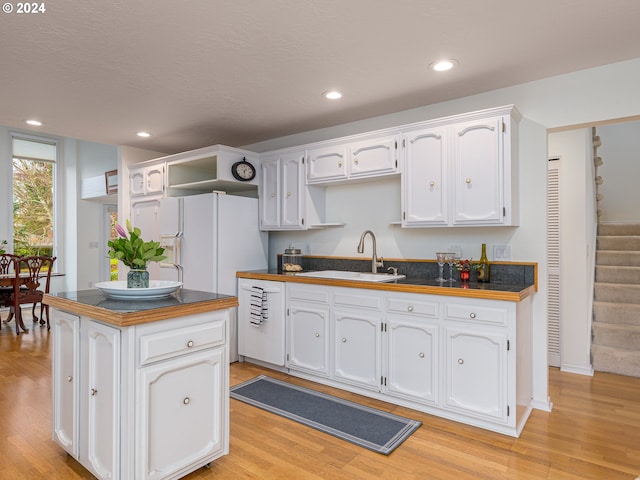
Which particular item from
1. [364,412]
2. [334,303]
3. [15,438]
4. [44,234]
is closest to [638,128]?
[334,303]

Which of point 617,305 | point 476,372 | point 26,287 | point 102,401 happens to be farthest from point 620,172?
point 26,287

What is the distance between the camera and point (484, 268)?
300 centimetres

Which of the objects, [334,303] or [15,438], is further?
[334,303]

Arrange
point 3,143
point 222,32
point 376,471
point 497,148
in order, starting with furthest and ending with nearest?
1. point 3,143
2. point 497,148
3. point 222,32
4. point 376,471

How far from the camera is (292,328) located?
11.6 feet

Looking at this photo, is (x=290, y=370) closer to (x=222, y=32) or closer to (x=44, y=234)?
(x=222, y=32)

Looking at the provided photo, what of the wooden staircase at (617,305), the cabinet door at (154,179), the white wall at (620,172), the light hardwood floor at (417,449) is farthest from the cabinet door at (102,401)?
the white wall at (620,172)

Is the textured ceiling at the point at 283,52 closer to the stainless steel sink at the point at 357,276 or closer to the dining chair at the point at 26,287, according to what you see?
the stainless steel sink at the point at 357,276

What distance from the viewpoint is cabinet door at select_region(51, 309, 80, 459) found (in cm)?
201

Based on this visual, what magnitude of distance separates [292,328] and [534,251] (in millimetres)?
2069

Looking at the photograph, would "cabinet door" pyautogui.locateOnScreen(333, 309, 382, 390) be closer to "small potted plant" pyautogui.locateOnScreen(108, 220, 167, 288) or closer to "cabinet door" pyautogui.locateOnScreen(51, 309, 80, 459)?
"small potted plant" pyautogui.locateOnScreen(108, 220, 167, 288)

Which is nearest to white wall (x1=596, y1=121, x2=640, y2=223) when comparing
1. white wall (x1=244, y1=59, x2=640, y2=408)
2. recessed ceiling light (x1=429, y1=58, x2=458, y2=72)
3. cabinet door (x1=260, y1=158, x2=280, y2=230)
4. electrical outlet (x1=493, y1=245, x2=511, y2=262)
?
white wall (x1=244, y1=59, x2=640, y2=408)

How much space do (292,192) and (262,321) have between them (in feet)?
4.28

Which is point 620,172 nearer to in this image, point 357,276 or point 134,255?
point 357,276
